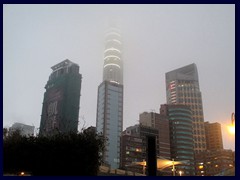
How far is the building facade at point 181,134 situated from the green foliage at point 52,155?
497 feet

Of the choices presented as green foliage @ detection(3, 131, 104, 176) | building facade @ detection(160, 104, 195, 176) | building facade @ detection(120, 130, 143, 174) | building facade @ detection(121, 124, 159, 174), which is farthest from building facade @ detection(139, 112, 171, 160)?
green foliage @ detection(3, 131, 104, 176)

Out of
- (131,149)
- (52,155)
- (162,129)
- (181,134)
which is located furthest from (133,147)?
(52,155)

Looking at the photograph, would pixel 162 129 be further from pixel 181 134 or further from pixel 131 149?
pixel 131 149

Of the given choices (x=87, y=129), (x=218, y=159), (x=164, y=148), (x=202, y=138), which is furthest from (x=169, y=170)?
(x=87, y=129)

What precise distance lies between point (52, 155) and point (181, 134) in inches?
6250

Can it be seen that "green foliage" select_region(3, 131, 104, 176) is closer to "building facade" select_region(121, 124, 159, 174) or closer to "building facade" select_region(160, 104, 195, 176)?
"building facade" select_region(121, 124, 159, 174)

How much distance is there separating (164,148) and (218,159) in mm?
28870

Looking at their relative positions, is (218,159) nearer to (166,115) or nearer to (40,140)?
(166,115)

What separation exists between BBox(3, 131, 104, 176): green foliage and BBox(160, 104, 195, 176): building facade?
15154 cm

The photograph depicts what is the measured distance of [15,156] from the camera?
67.6 ft

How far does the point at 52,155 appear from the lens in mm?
20891

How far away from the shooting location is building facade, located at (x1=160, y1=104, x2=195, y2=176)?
555 feet

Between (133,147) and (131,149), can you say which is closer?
(131,149)

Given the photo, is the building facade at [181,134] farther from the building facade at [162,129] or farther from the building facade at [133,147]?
the building facade at [133,147]
